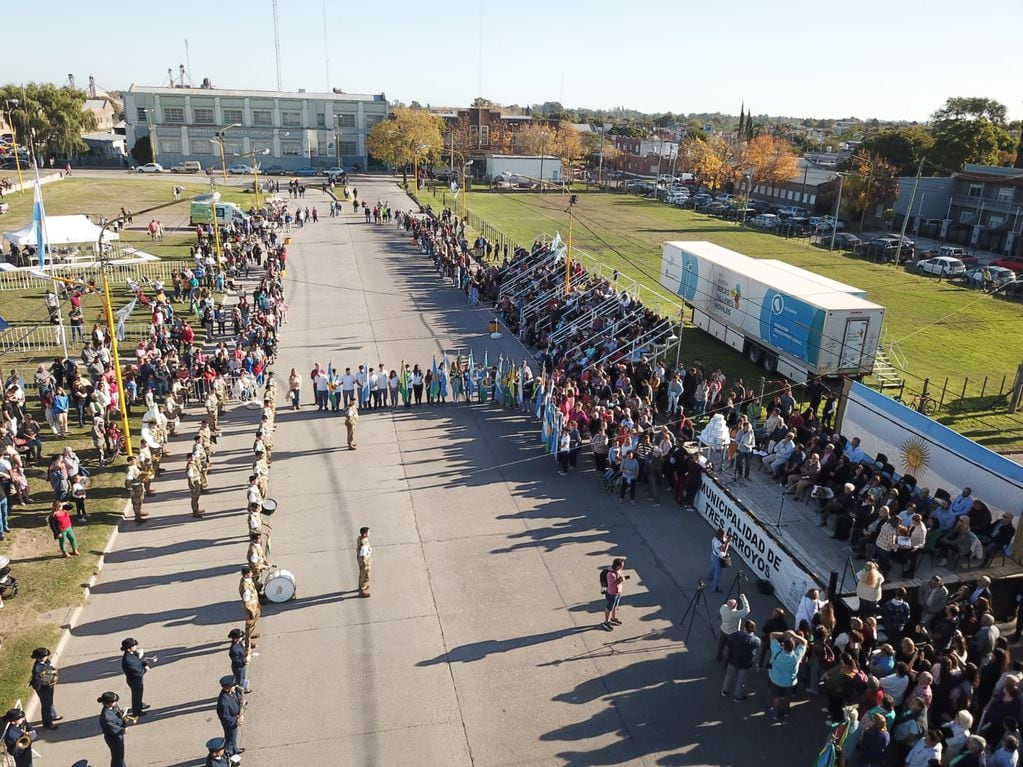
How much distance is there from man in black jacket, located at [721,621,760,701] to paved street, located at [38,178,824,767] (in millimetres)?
228

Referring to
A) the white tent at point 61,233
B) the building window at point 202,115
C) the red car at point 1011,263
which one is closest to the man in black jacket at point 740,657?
the white tent at point 61,233

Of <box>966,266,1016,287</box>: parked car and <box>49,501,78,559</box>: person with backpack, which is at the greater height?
<box>966,266,1016,287</box>: parked car

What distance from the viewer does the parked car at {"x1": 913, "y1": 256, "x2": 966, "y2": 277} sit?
45719 mm

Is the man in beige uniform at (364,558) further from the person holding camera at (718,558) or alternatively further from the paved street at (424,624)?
the person holding camera at (718,558)

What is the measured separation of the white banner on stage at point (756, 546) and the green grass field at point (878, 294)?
9791 mm

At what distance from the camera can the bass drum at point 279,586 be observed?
41.5 feet

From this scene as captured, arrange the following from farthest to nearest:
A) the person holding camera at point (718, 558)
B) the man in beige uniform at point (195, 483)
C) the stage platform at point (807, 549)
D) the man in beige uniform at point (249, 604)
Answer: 1. the man in beige uniform at point (195, 483)
2. the person holding camera at point (718, 558)
3. the stage platform at point (807, 549)
4. the man in beige uniform at point (249, 604)

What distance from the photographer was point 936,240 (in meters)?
62.3

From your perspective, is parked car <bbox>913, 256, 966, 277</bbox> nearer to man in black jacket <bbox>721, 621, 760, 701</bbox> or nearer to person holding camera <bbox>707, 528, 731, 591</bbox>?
person holding camera <bbox>707, 528, 731, 591</bbox>

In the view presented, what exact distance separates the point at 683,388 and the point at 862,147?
70.5 m

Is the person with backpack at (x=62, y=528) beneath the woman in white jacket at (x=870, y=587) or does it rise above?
beneath

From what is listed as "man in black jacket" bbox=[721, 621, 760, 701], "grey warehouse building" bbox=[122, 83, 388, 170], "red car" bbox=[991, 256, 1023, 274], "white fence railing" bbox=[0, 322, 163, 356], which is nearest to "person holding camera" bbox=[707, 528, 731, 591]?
"man in black jacket" bbox=[721, 621, 760, 701]

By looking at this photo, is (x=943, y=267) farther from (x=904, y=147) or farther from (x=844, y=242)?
(x=904, y=147)

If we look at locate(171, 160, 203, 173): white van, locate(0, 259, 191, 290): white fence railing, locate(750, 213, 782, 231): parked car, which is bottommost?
locate(0, 259, 191, 290): white fence railing
